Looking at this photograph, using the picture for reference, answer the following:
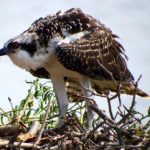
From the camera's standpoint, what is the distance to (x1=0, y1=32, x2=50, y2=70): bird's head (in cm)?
811

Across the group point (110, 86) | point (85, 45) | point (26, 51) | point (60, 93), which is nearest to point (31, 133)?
point (26, 51)

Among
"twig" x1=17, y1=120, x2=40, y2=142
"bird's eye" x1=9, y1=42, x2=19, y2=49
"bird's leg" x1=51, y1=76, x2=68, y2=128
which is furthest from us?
"bird's leg" x1=51, y1=76, x2=68, y2=128

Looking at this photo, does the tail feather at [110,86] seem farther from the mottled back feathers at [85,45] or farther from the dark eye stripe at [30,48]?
the dark eye stripe at [30,48]

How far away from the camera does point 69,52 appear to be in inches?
323

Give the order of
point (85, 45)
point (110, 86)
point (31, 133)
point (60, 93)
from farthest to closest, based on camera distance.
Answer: point (110, 86)
point (60, 93)
point (85, 45)
point (31, 133)

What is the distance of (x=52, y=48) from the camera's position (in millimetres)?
8109

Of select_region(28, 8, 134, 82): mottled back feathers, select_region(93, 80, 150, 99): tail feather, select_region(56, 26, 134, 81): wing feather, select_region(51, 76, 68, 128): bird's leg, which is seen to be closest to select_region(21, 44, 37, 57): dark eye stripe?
select_region(28, 8, 134, 82): mottled back feathers

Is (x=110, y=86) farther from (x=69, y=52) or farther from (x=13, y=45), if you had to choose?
(x=13, y=45)

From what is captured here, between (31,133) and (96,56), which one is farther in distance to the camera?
(96,56)

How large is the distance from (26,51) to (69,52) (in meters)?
0.51

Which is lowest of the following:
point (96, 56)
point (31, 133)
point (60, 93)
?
point (31, 133)

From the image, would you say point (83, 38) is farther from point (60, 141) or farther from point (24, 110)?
point (60, 141)

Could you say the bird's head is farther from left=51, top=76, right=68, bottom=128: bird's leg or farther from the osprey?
left=51, top=76, right=68, bottom=128: bird's leg

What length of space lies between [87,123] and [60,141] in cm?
203
